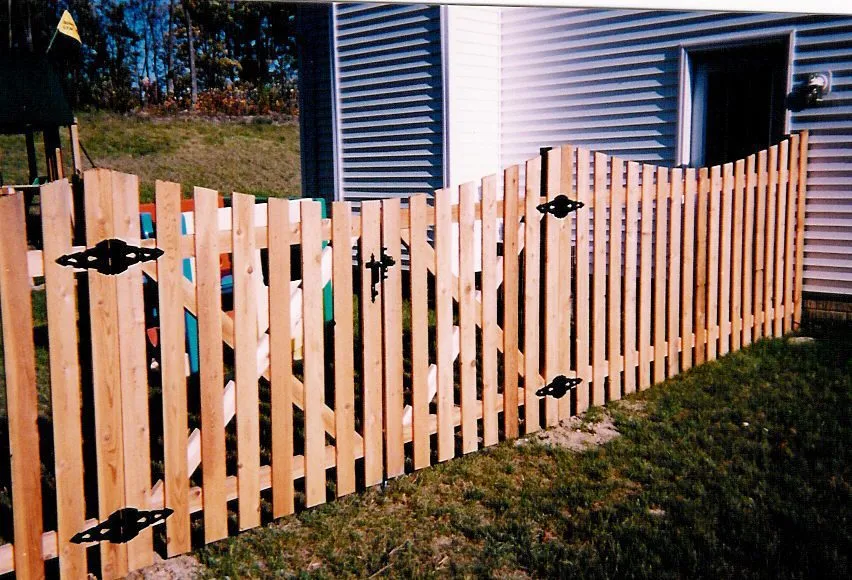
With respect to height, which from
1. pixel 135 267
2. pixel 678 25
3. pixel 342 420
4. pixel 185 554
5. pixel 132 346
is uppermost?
pixel 678 25

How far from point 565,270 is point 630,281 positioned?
2.35ft

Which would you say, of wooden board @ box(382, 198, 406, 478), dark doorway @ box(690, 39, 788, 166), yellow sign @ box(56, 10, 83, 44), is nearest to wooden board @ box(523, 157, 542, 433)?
wooden board @ box(382, 198, 406, 478)

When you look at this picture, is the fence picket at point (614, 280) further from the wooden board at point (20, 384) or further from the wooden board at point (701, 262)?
the wooden board at point (20, 384)

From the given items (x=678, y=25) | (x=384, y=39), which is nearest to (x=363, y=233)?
(x=678, y=25)

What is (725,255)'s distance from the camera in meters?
6.48

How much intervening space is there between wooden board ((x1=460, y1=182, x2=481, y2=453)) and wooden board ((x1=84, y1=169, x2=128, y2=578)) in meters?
1.93

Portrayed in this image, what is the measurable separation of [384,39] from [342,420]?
8.17 metres

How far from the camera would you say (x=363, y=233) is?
3975 mm

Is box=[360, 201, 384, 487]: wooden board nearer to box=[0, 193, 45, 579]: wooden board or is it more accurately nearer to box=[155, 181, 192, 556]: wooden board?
box=[155, 181, 192, 556]: wooden board

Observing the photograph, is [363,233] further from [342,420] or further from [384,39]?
[384,39]

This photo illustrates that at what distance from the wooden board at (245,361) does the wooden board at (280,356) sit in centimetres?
10

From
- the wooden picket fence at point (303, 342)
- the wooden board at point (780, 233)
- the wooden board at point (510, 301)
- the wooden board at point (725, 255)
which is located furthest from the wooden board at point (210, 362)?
the wooden board at point (780, 233)

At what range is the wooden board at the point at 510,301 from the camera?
15.4ft

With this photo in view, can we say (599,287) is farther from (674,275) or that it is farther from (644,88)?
(644,88)
